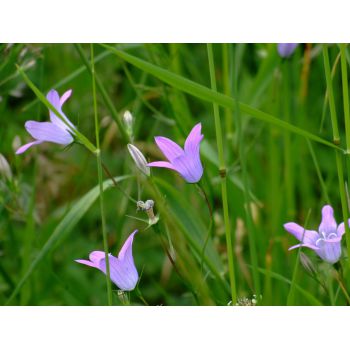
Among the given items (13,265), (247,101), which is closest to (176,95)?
(247,101)

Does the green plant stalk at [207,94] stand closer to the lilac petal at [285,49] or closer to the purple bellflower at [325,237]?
the purple bellflower at [325,237]

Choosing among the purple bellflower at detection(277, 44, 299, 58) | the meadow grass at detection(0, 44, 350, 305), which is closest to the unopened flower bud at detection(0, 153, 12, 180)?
the meadow grass at detection(0, 44, 350, 305)

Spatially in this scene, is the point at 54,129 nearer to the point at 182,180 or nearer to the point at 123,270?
the point at 123,270

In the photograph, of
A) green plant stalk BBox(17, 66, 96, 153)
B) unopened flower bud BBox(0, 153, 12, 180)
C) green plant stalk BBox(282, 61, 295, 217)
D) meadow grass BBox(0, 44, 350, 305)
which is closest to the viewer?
green plant stalk BBox(17, 66, 96, 153)

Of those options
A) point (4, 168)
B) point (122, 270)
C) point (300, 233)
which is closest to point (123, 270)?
point (122, 270)

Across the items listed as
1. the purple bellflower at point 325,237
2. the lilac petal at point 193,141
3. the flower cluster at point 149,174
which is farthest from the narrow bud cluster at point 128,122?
the purple bellflower at point 325,237

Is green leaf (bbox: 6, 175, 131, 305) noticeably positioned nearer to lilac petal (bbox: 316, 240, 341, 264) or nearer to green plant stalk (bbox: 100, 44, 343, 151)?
green plant stalk (bbox: 100, 44, 343, 151)

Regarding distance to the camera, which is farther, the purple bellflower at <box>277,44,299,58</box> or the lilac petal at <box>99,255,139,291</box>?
the purple bellflower at <box>277,44,299,58</box>

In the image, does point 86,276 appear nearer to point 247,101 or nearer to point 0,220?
point 0,220
